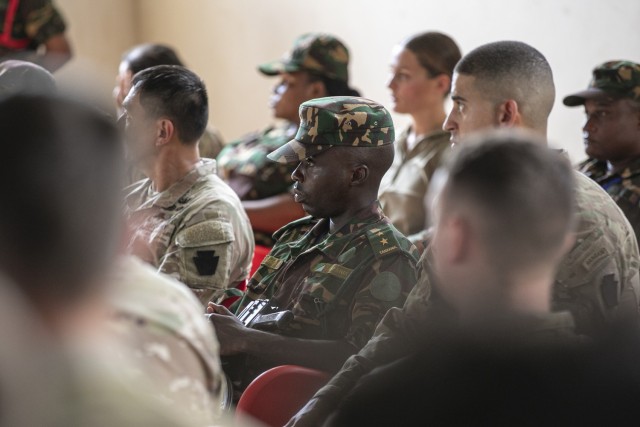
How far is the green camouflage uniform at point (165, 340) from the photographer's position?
1328 millimetres

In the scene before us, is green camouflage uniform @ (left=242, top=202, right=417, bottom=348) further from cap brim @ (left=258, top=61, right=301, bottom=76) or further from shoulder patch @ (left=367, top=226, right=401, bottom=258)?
cap brim @ (left=258, top=61, right=301, bottom=76)

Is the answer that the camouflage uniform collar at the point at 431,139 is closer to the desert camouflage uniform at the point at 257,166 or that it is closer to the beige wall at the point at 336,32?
the desert camouflage uniform at the point at 257,166

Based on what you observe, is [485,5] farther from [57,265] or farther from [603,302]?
[57,265]

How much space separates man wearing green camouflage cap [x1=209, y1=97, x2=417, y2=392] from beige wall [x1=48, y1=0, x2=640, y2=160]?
1.84 metres

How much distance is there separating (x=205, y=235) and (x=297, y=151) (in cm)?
43

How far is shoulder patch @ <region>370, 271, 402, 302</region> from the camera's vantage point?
223cm

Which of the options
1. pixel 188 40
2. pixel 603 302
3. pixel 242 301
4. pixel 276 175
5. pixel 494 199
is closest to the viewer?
pixel 494 199

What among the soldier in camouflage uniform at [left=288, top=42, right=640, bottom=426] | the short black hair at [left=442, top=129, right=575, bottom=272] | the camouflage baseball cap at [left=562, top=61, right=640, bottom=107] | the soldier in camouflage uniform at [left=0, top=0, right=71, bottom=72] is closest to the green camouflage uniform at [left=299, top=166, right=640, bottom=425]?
the soldier in camouflage uniform at [left=288, top=42, right=640, bottom=426]

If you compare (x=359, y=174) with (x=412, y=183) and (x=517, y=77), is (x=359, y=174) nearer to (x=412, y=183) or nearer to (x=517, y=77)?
(x=517, y=77)

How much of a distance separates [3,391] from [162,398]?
0.21 meters

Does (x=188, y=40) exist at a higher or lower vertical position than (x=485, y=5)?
lower

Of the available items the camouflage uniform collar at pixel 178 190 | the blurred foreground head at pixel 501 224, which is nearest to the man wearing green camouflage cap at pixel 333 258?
the camouflage uniform collar at pixel 178 190

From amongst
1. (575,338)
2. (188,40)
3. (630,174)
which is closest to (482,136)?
(575,338)

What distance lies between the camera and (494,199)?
146 centimetres
